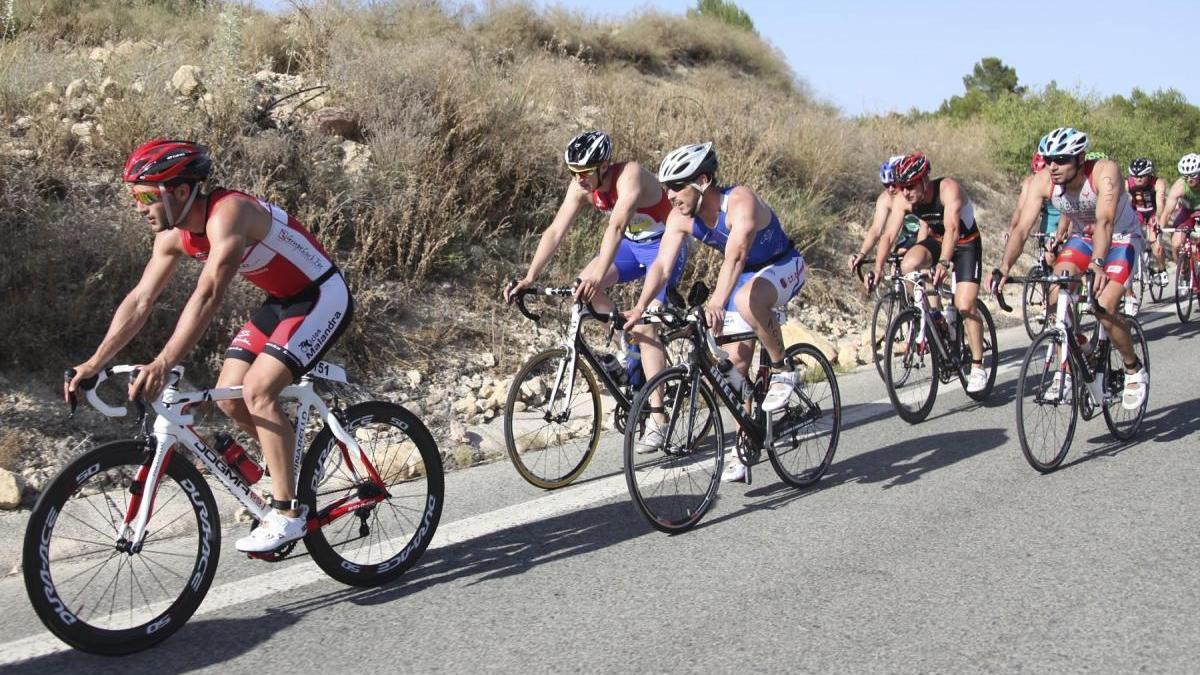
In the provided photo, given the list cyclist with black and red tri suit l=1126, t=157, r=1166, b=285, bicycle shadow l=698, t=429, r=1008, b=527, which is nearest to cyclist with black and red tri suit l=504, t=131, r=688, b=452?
bicycle shadow l=698, t=429, r=1008, b=527

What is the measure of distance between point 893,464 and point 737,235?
197 cm

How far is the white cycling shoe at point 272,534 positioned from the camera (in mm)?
4367

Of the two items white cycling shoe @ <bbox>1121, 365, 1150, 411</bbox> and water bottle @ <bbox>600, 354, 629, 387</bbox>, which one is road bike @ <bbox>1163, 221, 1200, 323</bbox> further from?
water bottle @ <bbox>600, 354, 629, 387</bbox>

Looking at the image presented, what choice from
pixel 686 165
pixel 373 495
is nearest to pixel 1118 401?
pixel 686 165

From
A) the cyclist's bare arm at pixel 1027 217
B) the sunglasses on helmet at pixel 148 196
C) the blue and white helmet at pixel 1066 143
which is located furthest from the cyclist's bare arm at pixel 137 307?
the blue and white helmet at pixel 1066 143

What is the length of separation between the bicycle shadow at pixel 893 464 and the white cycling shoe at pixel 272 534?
215 centimetres

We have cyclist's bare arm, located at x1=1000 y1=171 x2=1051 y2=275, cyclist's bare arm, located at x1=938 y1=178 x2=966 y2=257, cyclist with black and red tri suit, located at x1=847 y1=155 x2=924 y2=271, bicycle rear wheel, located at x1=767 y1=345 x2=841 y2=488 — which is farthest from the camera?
cyclist with black and red tri suit, located at x1=847 y1=155 x2=924 y2=271

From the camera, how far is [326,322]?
15.4ft

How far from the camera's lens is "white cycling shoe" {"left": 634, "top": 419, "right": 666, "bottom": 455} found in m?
5.44

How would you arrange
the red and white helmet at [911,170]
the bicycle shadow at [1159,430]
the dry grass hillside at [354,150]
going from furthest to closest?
the red and white helmet at [911,170] < the dry grass hillside at [354,150] < the bicycle shadow at [1159,430]

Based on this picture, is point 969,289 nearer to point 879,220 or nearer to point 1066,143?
point 879,220

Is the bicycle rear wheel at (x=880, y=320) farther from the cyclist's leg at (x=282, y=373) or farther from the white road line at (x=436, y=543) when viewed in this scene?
the cyclist's leg at (x=282, y=373)

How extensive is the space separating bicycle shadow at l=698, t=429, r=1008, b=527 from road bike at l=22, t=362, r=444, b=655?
1655mm

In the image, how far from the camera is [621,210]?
6.72 m
